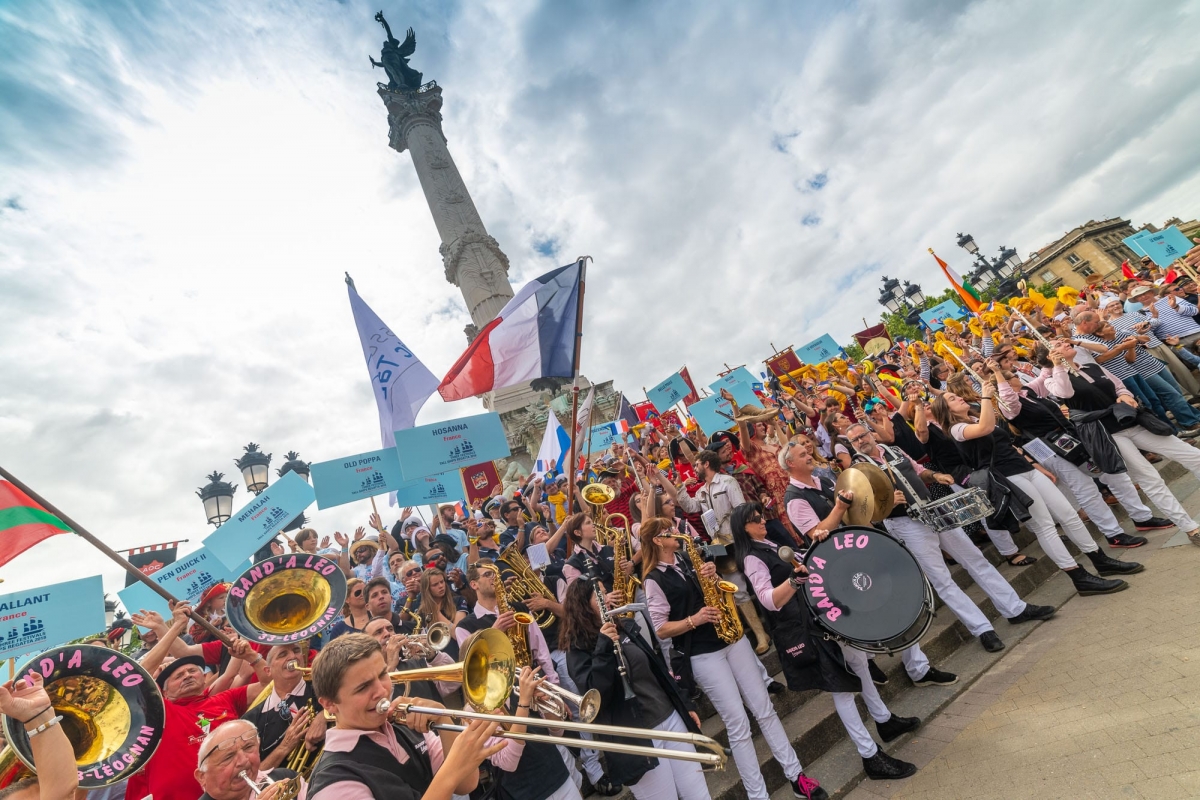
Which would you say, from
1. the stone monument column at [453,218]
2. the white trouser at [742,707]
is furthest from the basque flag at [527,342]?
the stone monument column at [453,218]

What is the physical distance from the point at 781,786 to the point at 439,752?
3.31 meters

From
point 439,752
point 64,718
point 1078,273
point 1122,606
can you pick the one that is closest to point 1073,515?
point 1122,606

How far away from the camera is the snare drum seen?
183 inches

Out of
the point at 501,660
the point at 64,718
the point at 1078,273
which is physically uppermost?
the point at 1078,273

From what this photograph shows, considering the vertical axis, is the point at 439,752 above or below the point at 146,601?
below

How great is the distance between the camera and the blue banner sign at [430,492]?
10.3m

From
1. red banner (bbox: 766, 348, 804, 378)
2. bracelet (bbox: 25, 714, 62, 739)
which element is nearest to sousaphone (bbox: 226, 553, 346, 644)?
bracelet (bbox: 25, 714, 62, 739)

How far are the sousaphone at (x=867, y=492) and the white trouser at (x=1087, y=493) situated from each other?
3.33 meters

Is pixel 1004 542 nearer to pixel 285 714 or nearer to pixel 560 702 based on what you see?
pixel 560 702

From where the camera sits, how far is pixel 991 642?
4.98 metres

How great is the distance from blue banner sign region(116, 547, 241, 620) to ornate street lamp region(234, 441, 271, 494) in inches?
75.4

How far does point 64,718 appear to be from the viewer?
2646 mm

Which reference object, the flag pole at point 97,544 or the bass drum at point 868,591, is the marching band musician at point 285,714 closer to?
the flag pole at point 97,544

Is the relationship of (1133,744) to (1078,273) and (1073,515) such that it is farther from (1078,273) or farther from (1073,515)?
(1078,273)
